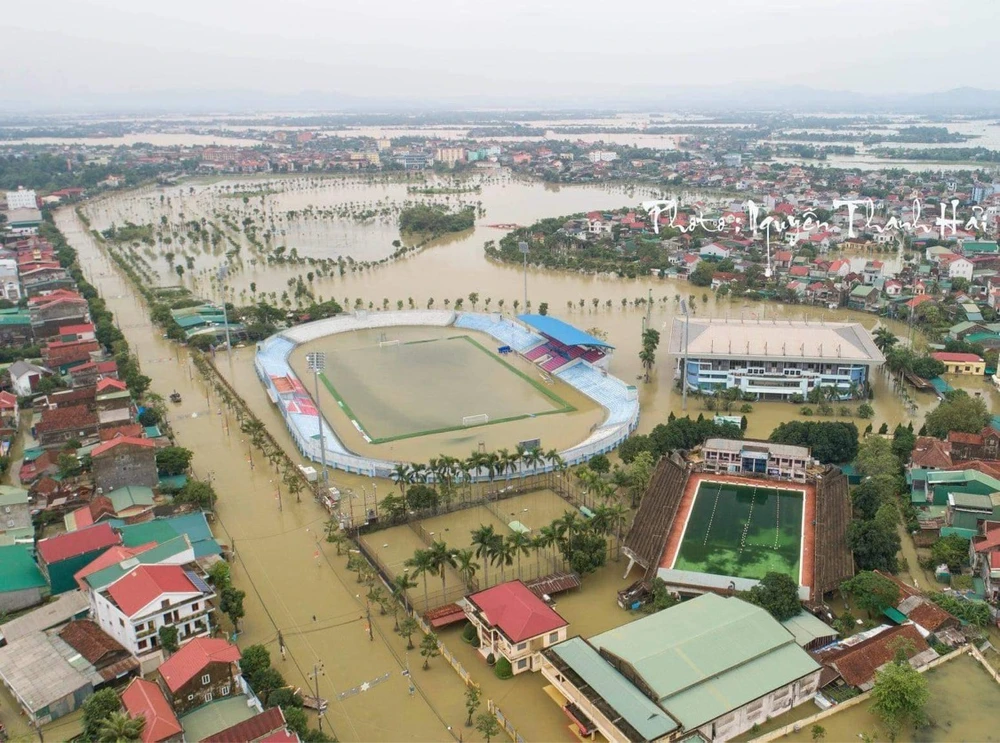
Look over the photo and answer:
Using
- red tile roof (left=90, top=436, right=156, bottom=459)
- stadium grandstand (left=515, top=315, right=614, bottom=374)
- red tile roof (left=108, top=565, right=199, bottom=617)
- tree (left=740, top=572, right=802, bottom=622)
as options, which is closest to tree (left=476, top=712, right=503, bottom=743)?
tree (left=740, top=572, right=802, bottom=622)

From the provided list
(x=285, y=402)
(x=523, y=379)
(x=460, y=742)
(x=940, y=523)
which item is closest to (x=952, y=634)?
(x=940, y=523)

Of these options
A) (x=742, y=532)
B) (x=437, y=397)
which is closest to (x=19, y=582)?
(x=437, y=397)

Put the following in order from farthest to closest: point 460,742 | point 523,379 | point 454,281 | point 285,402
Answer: point 454,281
point 523,379
point 285,402
point 460,742

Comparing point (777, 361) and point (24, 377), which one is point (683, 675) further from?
point (24, 377)

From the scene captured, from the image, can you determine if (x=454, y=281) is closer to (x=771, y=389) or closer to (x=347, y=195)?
(x=771, y=389)

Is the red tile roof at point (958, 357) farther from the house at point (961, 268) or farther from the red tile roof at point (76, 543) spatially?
the red tile roof at point (76, 543)

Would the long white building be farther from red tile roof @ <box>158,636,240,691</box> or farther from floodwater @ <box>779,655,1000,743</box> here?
red tile roof @ <box>158,636,240,691</box>

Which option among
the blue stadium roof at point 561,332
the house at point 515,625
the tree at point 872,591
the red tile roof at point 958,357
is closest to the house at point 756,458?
the tree at point 872,591
